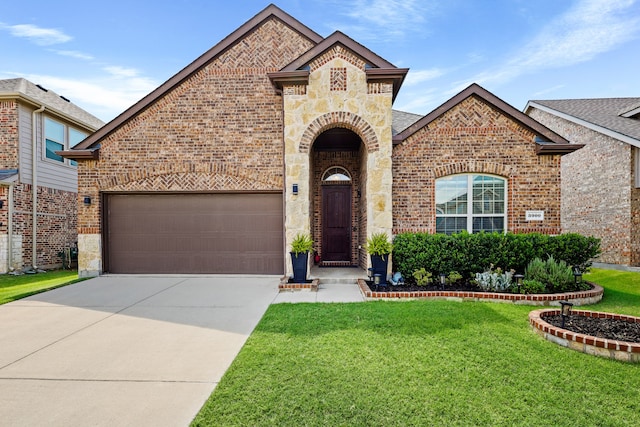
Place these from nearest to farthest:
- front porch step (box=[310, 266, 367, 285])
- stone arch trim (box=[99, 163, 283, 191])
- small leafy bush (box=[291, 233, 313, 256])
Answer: small leafy bush (box=[291, 233, 313, 256])
front porch step (box=[310, 266, 367, 285])
stone arch trim (box=[99, 163, 283, 191])

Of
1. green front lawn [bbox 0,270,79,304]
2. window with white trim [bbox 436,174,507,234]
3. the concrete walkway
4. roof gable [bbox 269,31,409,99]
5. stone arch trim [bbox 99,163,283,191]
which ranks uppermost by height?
roof gable [bbox 269,31,409,99]

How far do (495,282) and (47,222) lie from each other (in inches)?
556

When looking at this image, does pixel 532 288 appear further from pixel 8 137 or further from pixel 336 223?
pixel 8 137

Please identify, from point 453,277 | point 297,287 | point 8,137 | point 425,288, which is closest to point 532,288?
point 453,277

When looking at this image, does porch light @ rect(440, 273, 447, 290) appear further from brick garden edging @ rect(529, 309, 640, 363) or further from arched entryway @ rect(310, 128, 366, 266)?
arched entryway @ rect(310, 128, 366, 266)

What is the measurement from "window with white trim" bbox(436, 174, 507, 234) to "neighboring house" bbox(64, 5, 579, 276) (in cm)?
3

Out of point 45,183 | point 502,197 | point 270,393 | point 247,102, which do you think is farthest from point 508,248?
point 45,183

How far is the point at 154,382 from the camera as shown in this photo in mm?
3045

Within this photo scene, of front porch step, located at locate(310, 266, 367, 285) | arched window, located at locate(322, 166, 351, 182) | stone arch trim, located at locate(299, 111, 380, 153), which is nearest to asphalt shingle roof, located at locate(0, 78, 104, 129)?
stone arch trim, located at locate(299, 111, 380, 153)

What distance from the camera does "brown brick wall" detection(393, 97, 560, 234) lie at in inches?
311

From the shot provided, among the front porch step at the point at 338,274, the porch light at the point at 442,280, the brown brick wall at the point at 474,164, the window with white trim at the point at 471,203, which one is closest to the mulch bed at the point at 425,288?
the porch light at the point at 442,280

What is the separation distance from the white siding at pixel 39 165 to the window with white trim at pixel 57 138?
182 mm

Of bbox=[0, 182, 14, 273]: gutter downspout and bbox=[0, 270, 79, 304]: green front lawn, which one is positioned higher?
bbox=[0, 182, 14, 273]: gutter downspout

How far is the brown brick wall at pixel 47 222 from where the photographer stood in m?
10.0
